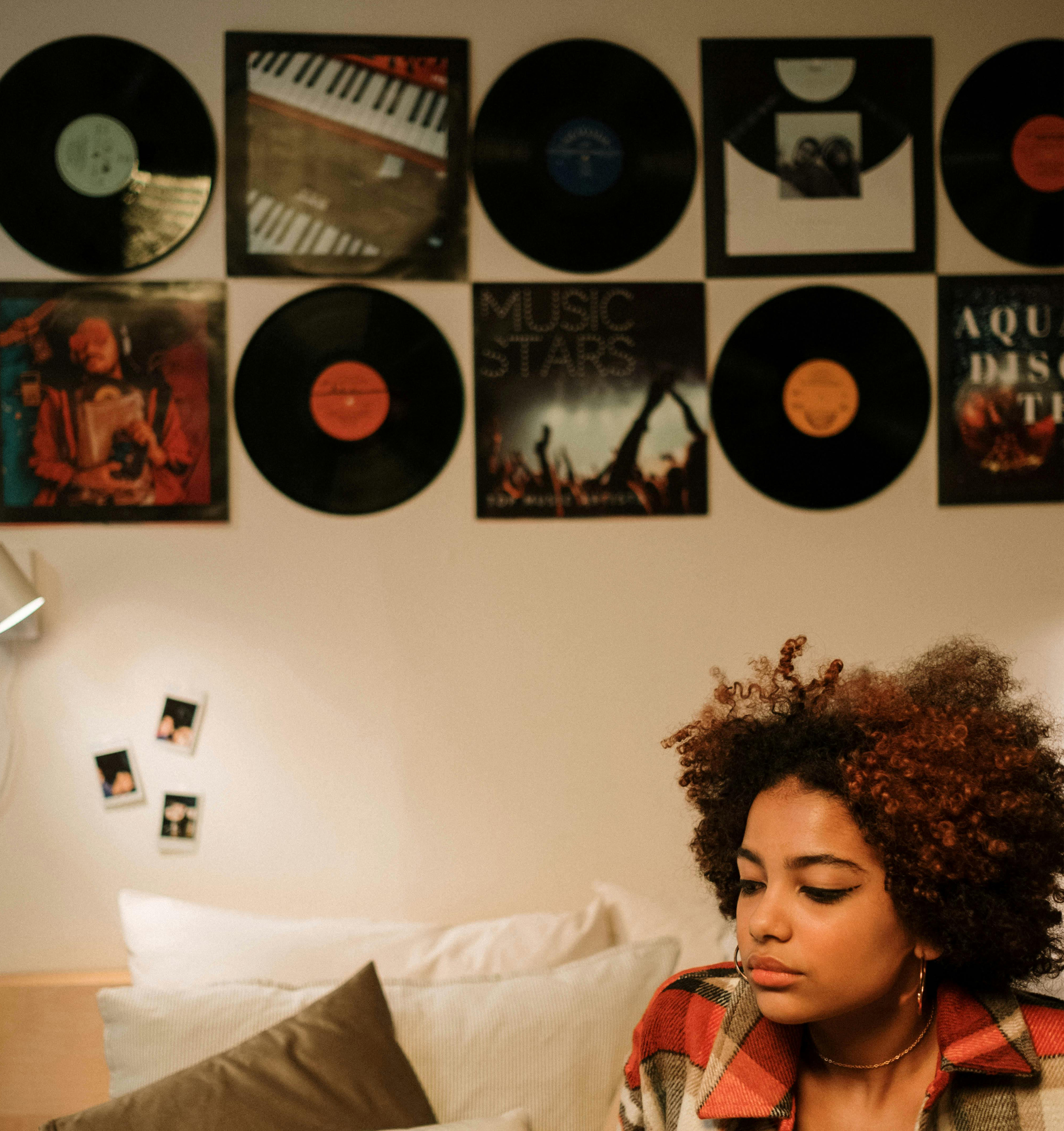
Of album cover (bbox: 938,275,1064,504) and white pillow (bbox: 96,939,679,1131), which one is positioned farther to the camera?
album cover (bbox: 938,275,1064,504)

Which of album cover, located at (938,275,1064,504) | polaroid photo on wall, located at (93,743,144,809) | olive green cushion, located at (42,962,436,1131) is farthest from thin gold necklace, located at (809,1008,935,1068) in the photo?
polaroid photo on wall, located at (93,743,144,809)

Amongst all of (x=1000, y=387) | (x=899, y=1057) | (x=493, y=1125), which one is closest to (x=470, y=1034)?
(x=493, y=1125)

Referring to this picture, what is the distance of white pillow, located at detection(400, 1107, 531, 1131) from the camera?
1367mm

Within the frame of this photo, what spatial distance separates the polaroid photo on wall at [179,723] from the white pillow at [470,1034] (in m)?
0.51

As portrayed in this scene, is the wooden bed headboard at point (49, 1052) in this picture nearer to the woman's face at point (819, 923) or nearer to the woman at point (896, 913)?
the woman at point (896, 913)

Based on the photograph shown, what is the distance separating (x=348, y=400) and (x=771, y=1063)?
140 centimetres

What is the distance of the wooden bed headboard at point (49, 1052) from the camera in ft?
5.98

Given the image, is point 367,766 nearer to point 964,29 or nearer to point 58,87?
point 58,87

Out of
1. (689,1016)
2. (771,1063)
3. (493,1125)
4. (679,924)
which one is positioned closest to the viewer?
(771,1063)

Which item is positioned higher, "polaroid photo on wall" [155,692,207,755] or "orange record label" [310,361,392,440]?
"orange record label" [310,361,392,440]

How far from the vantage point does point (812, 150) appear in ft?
6.79

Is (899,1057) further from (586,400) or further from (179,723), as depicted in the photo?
(179,723)

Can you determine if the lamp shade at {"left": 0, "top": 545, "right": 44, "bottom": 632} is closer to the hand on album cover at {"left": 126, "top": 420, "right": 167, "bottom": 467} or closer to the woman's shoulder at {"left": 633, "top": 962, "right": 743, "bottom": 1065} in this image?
the hand on album cover at {"left": 126, "top": 420, "right": 167, "bottom": 467}

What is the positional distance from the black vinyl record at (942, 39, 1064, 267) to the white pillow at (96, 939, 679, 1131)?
5.36 ft
